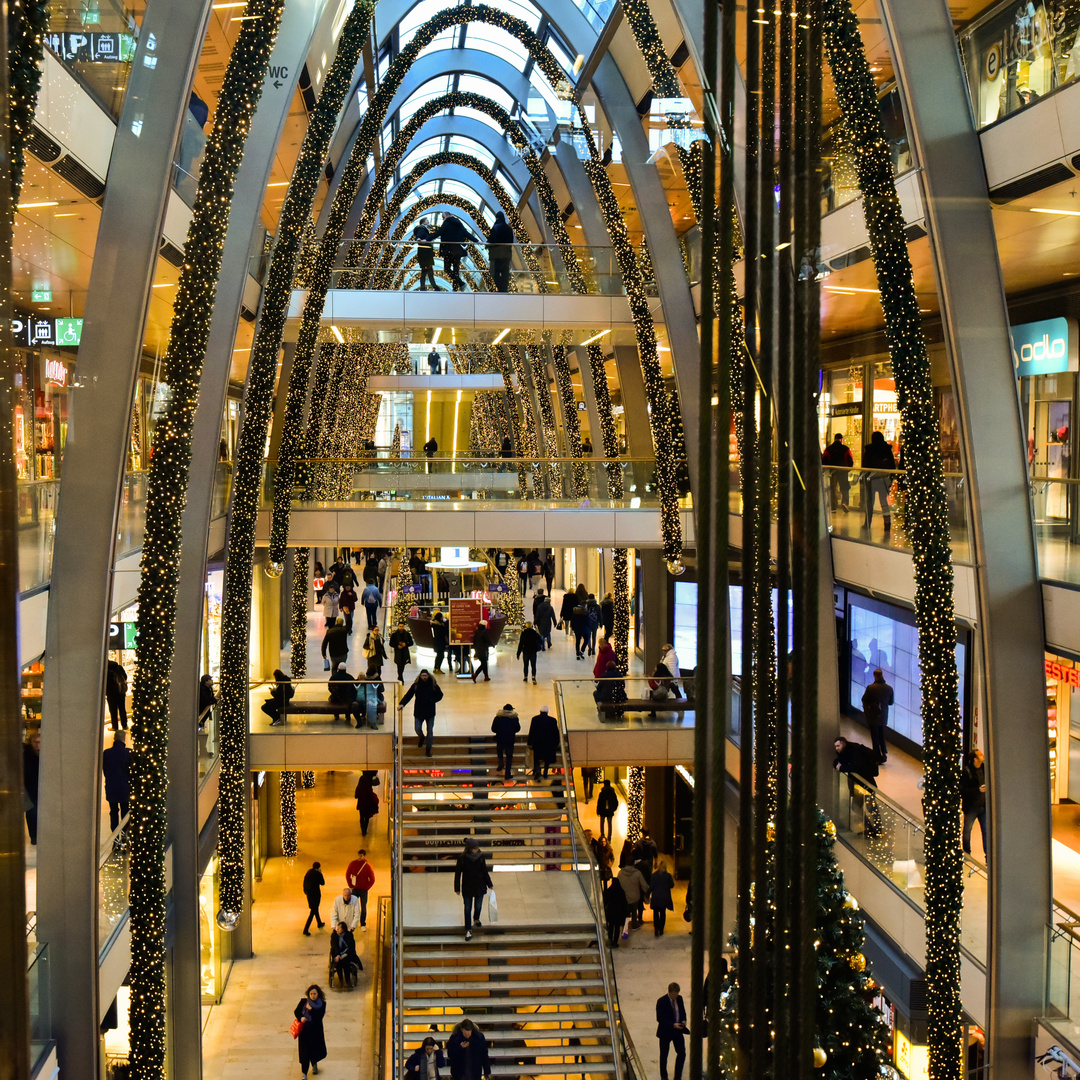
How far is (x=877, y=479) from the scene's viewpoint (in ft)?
45.5

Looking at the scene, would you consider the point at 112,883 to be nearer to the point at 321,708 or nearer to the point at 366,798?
the point at 321,708

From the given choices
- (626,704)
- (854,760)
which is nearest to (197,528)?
(854,760)

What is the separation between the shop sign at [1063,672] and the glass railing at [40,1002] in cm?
1040

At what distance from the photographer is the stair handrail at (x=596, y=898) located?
1461 cm

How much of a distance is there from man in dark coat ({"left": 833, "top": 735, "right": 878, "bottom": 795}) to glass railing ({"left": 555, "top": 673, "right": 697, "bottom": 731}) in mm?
6039

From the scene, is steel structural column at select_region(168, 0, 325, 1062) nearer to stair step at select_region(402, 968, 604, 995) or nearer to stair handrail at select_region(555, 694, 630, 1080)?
stair step at select_region(402, 968, 604, 995)

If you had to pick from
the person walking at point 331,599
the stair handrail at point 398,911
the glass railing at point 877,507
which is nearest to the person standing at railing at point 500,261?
the stair handrail at point 398,911

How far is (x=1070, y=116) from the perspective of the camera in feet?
28.9

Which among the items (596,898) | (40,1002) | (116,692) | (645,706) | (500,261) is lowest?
(596,898)

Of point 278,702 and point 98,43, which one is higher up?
point 98,43

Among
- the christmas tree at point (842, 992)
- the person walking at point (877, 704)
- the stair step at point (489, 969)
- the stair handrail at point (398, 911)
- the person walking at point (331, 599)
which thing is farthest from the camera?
the person walking at point (331, 599)

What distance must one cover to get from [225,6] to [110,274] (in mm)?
7288

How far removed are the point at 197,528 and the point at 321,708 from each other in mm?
6537

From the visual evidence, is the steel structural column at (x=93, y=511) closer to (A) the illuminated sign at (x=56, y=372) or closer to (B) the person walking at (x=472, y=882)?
(A) the illuminated sign at (x=56, y=372)
